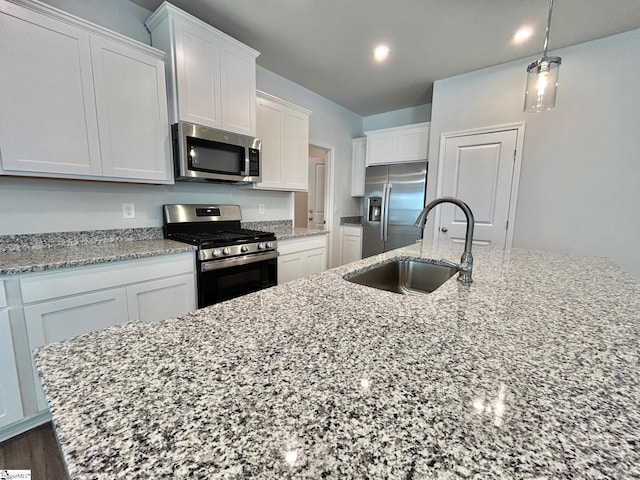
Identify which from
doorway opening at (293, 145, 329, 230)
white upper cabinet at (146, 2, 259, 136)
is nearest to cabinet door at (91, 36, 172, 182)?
white upper cabinet at (146, 2, 259, 136)

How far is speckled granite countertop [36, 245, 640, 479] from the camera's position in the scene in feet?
1.08

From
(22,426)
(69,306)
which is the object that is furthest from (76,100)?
(22,426)

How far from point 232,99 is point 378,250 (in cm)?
262

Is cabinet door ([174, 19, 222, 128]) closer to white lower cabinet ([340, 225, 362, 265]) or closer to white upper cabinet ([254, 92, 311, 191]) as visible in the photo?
white upper cabinet ([254, 92, 311, 191])

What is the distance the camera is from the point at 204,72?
2059 mm

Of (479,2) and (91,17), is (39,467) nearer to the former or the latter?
(91,17)

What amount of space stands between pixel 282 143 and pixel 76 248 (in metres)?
1.96

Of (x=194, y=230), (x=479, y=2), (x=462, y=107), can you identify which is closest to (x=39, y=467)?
(x=194, y=230)

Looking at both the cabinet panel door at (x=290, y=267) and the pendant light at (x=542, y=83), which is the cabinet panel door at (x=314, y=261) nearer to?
the cabinet panel door at (x=290, y=267)

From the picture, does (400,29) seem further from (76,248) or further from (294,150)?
(76,248)

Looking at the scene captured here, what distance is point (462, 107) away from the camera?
3053mm

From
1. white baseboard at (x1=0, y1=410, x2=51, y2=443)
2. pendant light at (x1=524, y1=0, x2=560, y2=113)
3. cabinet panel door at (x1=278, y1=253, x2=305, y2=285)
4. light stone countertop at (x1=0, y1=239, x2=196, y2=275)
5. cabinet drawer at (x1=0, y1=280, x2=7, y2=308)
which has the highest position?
pendant light at (x1=524, y1=0, x2=560, y2=113)

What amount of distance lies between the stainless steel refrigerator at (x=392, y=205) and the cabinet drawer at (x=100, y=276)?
264 centimetres

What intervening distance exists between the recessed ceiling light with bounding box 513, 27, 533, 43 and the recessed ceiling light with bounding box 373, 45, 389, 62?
3.52 ft
